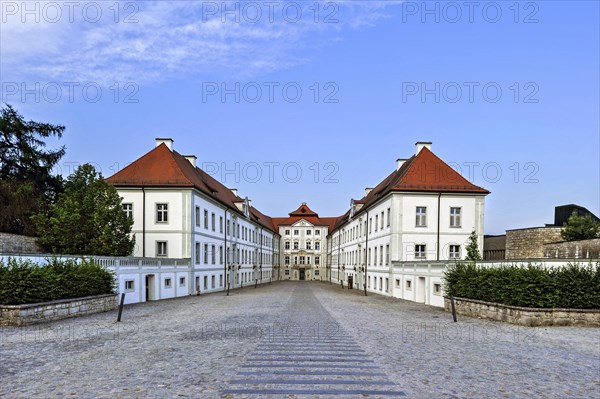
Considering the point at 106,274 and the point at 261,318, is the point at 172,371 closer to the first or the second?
the point at 261,318

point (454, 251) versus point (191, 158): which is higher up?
point (191, 158)

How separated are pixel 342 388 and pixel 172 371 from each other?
328cm

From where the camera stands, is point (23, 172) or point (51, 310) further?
point (23, 172)

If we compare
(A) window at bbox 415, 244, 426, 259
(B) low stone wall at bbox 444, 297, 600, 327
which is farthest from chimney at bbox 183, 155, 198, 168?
(B) low stone wall at bbox 444, 297, 600, 327

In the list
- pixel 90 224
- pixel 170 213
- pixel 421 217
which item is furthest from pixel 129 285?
pixel 421 217

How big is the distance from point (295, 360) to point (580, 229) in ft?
117

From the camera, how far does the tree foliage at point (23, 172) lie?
33.0m

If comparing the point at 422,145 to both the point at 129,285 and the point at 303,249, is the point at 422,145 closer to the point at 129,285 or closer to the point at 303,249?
the point at 129,285

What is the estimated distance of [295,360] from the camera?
9.30 metres

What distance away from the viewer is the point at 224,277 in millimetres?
43906

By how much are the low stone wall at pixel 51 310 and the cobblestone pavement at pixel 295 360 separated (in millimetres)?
518

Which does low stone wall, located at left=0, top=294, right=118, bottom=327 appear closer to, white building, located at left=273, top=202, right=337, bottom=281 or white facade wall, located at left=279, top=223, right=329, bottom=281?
white facade wall, located at left=279, top=223, right=329, bottom=281

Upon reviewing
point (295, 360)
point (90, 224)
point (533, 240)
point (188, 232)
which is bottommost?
point (295, 360)

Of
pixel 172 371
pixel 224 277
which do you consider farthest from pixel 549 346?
pixel 224 277
